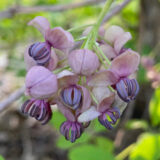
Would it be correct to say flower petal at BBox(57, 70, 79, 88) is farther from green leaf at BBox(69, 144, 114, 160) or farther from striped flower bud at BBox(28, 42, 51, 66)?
green leaf at BBox(69, 144, 114, 160)

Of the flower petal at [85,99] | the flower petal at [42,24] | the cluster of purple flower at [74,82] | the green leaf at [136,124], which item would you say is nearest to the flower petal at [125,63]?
the cluster of purple flower at [74,82]

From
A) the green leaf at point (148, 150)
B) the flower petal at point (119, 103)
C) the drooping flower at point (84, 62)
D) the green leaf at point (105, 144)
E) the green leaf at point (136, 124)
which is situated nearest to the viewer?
the drooping flower at point (84, 62)

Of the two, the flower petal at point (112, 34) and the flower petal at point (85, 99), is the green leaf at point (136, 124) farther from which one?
the flower petal at point (85, 99)

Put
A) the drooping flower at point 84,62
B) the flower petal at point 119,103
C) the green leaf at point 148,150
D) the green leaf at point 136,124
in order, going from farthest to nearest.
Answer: the green leaf at point 136,124 → the green leaf at point 148,150 → the flower petal at point 119,103 → the drooping flower at point 84,62

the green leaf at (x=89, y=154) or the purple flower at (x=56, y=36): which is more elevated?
the purple flower at (x=56, y=36)

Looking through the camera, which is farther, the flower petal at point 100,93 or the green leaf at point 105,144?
the green leaf at point 105,144

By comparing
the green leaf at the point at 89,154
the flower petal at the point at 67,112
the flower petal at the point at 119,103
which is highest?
the flower petal at the point at 67,112

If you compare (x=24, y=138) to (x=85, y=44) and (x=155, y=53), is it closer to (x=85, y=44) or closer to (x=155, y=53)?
(x=155, y=53)

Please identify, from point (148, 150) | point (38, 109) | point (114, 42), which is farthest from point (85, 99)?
point (148, 150)
